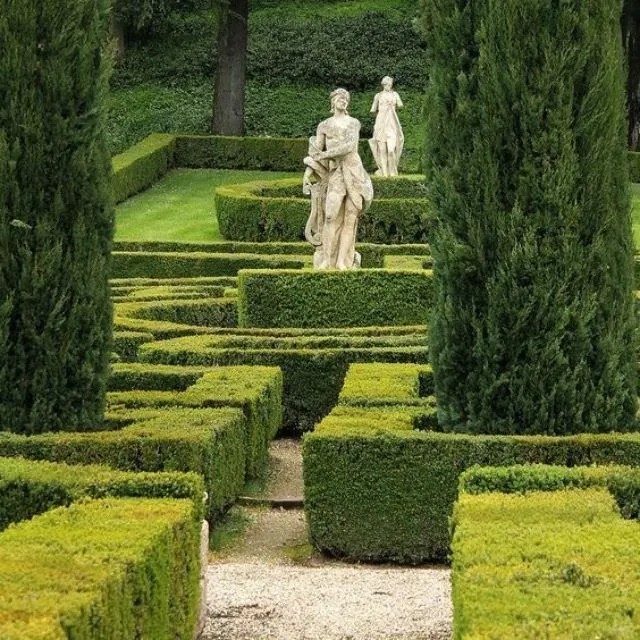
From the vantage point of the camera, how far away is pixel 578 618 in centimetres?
441

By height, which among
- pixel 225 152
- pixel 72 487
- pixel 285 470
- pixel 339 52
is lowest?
pixel 285 470

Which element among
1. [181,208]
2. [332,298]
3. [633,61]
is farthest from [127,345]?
[633,61]

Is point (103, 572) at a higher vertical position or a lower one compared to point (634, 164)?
lower

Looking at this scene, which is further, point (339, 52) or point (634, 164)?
point (339, 52)

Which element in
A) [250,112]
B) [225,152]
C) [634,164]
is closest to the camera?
[634,164]

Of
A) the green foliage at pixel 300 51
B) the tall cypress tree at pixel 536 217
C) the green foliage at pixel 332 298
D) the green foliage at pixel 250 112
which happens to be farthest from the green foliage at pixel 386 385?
the green foliage at pixel 300 51

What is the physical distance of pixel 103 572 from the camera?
4.89 metres

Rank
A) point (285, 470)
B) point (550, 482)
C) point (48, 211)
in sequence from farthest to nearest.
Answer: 1. point (285, 470)
2. point (48, 211)
3. point (550, 482)

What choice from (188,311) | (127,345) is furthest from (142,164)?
(127,345)

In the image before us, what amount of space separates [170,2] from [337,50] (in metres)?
5.12

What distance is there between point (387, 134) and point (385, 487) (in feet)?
74.7

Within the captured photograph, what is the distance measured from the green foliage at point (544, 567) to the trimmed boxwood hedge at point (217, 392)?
3862 mm

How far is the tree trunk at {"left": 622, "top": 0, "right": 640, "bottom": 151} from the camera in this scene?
35.2m

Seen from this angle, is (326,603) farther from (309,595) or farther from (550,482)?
(550,482)
